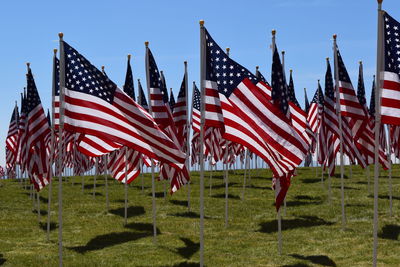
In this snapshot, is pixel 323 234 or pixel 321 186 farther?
pixel 321 186

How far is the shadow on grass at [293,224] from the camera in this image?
28.0 metres

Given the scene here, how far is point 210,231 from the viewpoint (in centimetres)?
2764

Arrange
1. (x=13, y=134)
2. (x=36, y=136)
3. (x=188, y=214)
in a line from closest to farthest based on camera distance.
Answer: (x=36, y=136), (x=188, y=214), (x=13, y=134)

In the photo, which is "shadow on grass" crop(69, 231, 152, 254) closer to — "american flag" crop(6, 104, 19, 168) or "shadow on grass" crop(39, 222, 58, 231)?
"shadow on grass" crop(39, 222, 58, 231)

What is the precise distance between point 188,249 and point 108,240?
391 centimetres

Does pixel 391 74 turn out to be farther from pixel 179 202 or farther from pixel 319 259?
pixel 179 202

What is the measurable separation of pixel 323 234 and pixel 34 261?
459 inches

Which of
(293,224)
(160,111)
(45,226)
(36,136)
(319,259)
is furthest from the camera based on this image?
(45,226)

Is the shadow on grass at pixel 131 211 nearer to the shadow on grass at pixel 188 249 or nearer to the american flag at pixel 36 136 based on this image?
the american flag at pixel 36 136

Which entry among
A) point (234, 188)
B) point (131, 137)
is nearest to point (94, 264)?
point (131, 137)

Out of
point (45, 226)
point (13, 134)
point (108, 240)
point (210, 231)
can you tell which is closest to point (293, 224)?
point (210, 231)

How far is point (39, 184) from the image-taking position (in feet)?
89.3

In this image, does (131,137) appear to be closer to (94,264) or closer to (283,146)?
(283,146)

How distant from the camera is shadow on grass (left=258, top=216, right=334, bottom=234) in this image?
2804 centimetres
